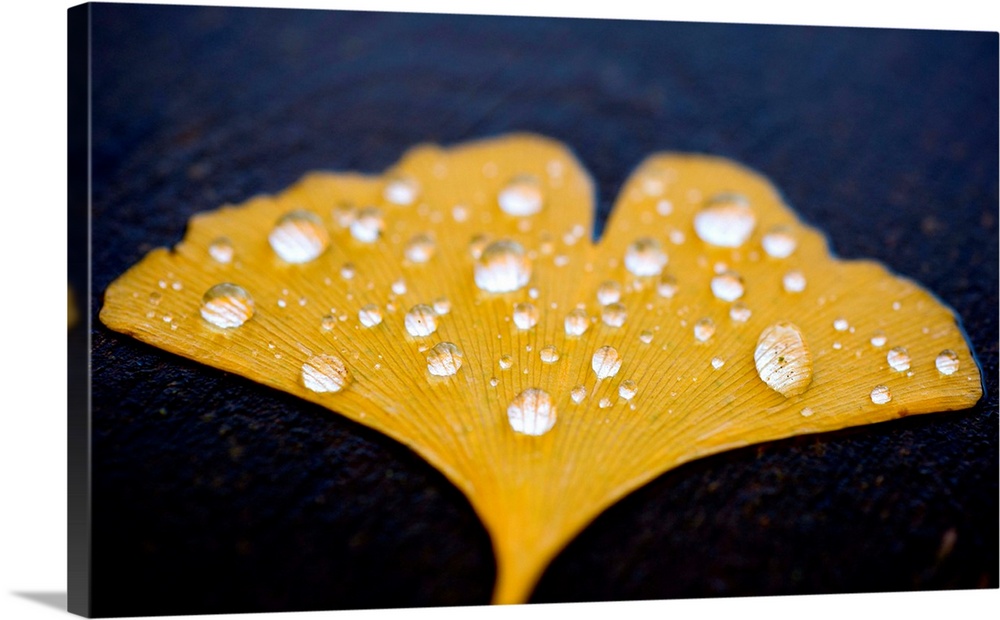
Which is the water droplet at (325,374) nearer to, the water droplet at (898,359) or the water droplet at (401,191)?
the water droplet at (401,191)

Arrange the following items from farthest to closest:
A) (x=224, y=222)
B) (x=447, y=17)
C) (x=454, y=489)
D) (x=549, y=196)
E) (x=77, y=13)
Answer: (x=447, y=17)
(x=549, y=196)
(x=224, y=222)
(x=77, y=13)
(x=454, y=489)

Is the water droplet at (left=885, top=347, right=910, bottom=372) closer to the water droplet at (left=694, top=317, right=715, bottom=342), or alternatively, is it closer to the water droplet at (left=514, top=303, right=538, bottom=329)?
the water droplet at (left=694, top=317, right=715, bottom=342)

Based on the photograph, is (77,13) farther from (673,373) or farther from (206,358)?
(673,373)

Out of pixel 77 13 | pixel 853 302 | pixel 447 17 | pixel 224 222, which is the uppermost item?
pixel 447 17

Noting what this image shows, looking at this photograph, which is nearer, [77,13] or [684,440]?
[684,440]

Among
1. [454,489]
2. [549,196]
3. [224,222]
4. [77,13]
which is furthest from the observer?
[549,196]

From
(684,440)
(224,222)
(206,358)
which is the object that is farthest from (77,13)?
(684,440)

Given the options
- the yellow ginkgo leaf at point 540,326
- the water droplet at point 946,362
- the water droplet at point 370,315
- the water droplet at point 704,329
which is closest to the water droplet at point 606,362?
the yellow ginkgo leaf at point 540,326
